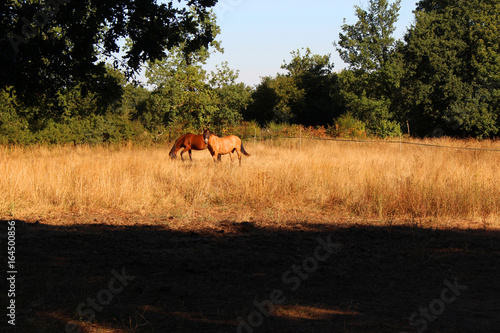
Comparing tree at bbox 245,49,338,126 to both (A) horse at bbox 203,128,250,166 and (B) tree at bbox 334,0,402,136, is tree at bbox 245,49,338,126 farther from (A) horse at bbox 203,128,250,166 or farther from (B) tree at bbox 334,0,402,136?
(A) horse at bbox 203,128,250,166

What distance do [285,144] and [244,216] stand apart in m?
16.4

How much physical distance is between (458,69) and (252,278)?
108ft

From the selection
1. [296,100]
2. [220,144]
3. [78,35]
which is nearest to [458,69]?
[296,100]

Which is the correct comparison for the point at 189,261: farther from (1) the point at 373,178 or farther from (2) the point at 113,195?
(1) the point at 373,178

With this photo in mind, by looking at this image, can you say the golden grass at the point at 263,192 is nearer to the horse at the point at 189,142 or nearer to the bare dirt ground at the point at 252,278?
the bare dirt ground at the point at 252,278

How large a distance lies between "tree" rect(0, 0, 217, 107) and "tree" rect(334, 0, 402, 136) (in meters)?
34.0

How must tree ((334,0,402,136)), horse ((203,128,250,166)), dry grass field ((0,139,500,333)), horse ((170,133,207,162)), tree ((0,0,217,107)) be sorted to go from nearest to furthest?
dry grass field ((0,139,500,333))
tree ((0,0,217,107))
horse ((203,128,250,166))
horse ((170,133,207,162))
tree ((334,0,402,136))

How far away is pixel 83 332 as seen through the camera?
3.72 metres

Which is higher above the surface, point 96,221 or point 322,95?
point 322,95

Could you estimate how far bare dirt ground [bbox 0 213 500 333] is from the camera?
3.97m

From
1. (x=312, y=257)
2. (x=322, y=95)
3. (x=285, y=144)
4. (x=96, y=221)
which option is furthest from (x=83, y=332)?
(x=322, y=95)

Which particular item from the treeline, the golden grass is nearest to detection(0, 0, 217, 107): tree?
the golden grass

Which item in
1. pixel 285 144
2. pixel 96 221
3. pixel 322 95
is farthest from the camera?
pixel 322 95

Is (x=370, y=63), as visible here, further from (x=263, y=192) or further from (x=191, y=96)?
(x=263, y=192)
